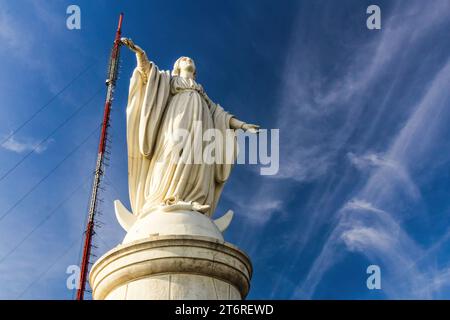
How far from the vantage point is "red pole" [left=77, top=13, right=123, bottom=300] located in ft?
71.5

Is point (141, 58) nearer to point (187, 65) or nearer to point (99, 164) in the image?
point (187, 65)

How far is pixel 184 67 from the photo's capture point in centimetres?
1209

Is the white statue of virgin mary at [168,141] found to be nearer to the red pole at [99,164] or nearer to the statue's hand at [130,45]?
the statue's hand at [130,45]

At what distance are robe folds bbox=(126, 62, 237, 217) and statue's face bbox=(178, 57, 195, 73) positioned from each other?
0.66 metres

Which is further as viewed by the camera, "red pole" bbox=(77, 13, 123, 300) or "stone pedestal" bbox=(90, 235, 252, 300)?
"red pole" bbox=(77, 13, 123, 300)

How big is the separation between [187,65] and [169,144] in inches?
105

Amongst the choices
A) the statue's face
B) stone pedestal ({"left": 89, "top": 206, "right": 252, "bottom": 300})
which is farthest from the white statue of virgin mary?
stone pedestal ({"left": 89, "top": 206, "right": 252, "bottom": 300})

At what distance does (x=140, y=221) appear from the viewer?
939cm

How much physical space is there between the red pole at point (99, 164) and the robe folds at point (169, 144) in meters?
11.8

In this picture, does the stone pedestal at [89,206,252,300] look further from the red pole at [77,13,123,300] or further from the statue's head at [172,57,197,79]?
the red pole at [77,13,123,300]

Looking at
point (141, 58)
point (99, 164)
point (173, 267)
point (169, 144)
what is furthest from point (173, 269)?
point (99, 164)
